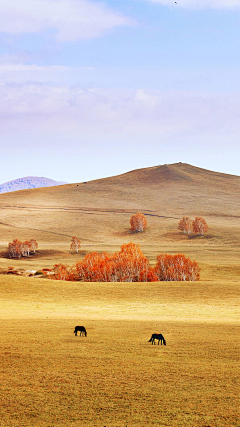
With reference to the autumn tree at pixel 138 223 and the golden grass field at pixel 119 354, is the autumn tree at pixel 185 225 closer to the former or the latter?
the autumn tree at pixel 138 223

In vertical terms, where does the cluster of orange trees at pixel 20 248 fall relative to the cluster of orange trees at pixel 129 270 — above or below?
above

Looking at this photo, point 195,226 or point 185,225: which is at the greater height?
point 185,225

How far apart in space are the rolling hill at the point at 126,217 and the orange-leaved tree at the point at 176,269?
3.67 metres

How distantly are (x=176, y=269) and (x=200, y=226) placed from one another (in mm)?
48920

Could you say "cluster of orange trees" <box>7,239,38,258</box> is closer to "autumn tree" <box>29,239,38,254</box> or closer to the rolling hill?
"autumn tree" <box>29,239,38,254</box>

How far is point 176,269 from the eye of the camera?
71312 mm

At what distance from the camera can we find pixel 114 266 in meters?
72.0

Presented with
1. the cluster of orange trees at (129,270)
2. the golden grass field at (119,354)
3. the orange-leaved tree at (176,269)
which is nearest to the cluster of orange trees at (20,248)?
the cluster of orange trees at (129,270)

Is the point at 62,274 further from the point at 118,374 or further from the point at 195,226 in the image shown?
the point at 118,374

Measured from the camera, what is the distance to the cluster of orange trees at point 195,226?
387 feet

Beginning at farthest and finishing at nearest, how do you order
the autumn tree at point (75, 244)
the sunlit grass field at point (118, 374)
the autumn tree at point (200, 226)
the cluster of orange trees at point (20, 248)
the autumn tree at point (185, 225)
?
the autumn tree at point (185, 225) → the autumn tree at point (200, 226) → the cluster of orange trees at point (20, 248) → the autumn tree at point (75, 244) → the sunlit grass field at point (118, 374)

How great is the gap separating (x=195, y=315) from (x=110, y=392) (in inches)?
869

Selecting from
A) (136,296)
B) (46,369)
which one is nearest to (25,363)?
(46,369)

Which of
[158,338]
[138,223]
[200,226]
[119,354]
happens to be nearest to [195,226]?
[200,226]
